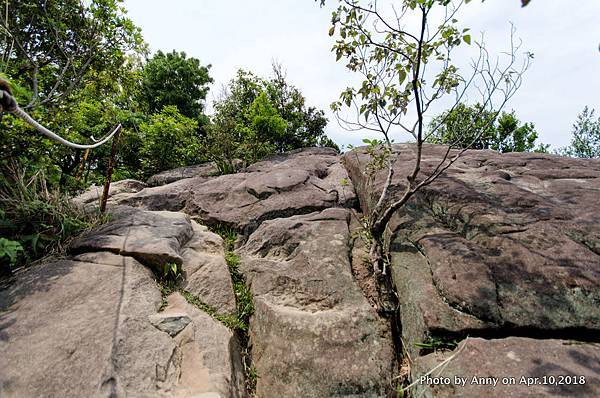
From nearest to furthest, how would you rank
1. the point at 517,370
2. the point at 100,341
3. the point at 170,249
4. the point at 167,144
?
the point at 517,370, the point at 100,341, the point at 170,249, the point at 167,144

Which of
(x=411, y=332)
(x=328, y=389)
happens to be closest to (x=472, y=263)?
(x=411, y=332)

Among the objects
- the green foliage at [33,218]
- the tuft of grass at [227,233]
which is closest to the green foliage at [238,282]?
the tuft of grass at [227,233]

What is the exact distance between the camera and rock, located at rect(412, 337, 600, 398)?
205 cm

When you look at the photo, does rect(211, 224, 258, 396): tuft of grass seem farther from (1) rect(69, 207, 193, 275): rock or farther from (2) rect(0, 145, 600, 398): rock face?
(1) rect(69, 207, 193, 275): rock

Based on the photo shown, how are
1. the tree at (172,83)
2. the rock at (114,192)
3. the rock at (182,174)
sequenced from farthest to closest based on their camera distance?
the tree at (172,83) < the rock at (182,174) < the rock at (114,192)

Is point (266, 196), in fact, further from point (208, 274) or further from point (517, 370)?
point (517, 370)

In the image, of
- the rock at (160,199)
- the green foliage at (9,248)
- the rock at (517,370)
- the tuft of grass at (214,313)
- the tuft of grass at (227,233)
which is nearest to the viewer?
the rock at (517,370)

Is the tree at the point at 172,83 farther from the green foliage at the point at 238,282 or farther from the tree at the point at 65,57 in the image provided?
the green foliage at the point at 238,282

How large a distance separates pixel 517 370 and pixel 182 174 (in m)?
8.73

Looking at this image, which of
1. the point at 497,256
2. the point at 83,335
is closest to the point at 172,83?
the point at 83,335

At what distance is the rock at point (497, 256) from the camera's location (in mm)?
2627

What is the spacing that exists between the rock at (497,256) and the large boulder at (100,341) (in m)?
2.10

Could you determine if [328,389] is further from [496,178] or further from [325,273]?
[496,178]

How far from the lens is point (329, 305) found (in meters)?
3.40
